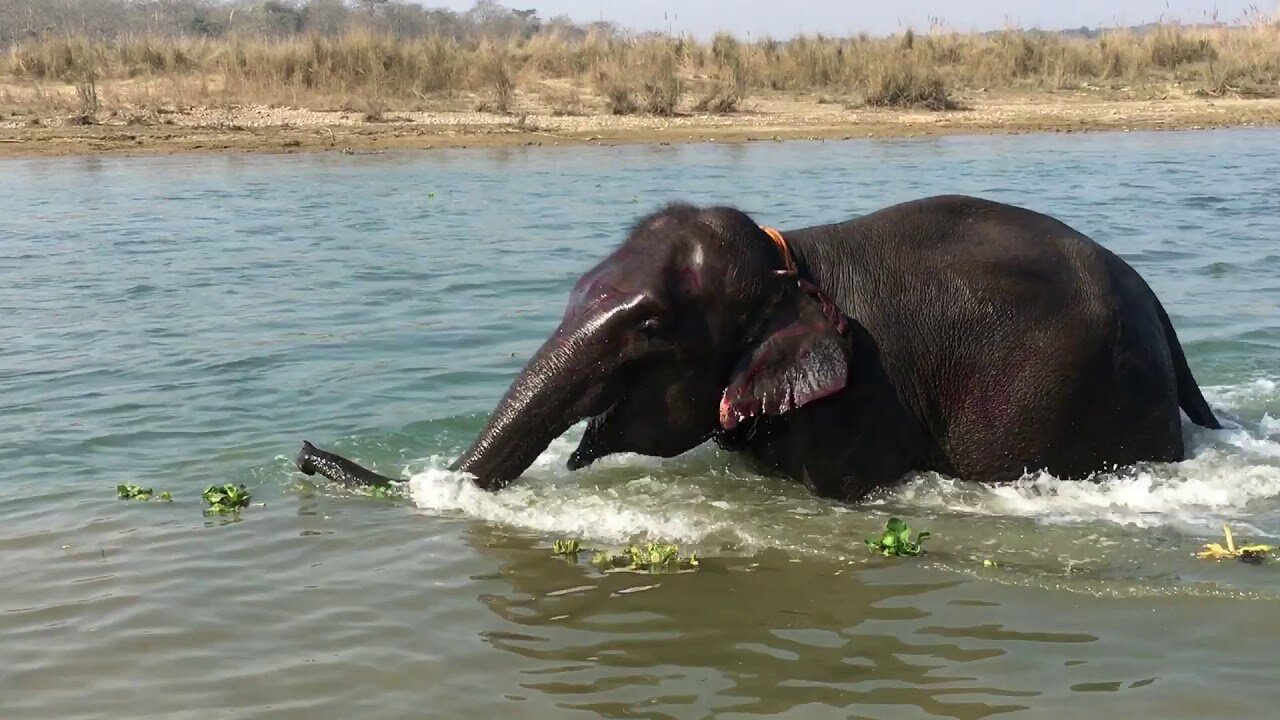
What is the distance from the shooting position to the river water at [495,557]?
4.97m

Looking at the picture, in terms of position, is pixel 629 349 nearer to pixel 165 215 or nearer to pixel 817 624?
pixel 817 624

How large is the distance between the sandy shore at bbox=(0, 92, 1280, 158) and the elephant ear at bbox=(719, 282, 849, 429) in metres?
20.4

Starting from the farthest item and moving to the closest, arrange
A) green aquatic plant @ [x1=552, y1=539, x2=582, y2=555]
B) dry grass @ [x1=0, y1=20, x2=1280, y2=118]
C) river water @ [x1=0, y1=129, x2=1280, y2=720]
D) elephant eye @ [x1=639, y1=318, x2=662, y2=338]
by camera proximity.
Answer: dry grass @ [x1=0, y1=20, x2=1280, y2=118], green aquatic plant @ [x1=552, y1=539, x2=582, y2=555], elephant eye @ [x1=639, y1=318, x2=662, y2=338], river water @ [x1=0, y1=129, x2=1280, y2=720]

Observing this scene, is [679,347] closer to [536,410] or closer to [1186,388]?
[536,410]

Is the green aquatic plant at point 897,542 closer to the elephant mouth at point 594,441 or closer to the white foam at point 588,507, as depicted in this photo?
the white foam at point 588,507

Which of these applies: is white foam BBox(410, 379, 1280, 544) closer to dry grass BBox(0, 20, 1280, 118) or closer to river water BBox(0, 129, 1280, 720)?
river water BBox(0, 129, 1280, 720)

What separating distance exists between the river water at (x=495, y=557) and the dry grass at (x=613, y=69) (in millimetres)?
19285

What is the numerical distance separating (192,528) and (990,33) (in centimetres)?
3717

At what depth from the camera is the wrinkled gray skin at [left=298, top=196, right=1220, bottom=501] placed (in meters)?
6.19

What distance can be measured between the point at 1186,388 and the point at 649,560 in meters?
2.97

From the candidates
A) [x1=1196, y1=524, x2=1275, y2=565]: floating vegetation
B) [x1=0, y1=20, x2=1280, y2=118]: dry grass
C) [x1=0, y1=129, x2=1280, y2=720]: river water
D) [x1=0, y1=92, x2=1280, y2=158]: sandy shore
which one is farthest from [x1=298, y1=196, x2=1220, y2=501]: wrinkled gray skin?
[x1=0, y1=20, x2=1280, y2=118]: dry grass

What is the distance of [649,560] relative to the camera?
20.1 feet

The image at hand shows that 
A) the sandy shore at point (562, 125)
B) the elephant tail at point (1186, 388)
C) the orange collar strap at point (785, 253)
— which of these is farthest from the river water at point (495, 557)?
the sandy shore at point (562, 125)

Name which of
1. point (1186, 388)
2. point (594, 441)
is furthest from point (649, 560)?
point (1186, 388)
